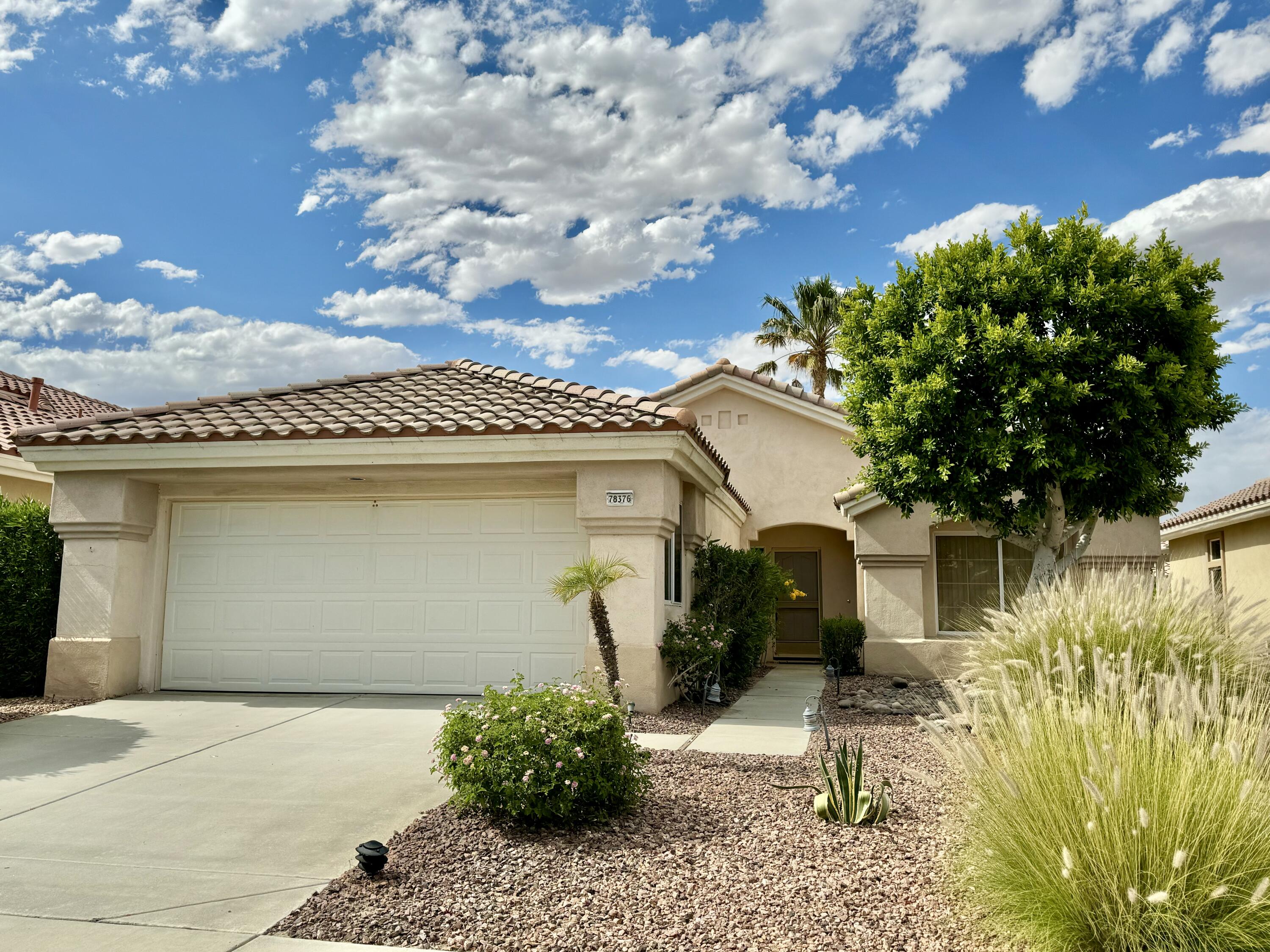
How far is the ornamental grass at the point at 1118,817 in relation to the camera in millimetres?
3246

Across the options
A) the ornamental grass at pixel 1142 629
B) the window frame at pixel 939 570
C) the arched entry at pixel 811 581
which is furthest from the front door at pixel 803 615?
the ornamental grass at pixel 1142 629

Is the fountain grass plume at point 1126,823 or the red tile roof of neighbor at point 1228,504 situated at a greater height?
the red tile roof of neighbor at point 1228,504

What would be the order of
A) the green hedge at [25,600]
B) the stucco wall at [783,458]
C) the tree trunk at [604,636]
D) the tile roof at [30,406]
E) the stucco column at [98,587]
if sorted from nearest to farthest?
the tree trunk at [604,636], the stucco column at [98,587], the green hedge at [25,600], the tile roof at [30,406], the stucco wall at [783,458]

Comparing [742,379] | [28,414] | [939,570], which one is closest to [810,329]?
[742,379]

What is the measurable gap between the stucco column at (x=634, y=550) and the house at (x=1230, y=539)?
498 inches

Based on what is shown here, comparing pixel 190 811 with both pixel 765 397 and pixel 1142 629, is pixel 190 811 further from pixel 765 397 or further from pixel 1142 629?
pixel 765 397

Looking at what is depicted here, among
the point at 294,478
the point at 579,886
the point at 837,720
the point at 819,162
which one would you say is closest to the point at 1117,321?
the point at 819,162

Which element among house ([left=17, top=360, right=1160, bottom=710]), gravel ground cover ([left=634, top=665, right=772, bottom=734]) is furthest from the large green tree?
gravel ground cover ([left=634, top=665, right=772, bottom=734])

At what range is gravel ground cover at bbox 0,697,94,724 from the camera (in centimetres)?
963

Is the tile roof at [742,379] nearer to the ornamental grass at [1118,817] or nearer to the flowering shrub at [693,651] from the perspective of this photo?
the flowering shrub at [693,651]

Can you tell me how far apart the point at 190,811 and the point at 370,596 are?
5.13 meters

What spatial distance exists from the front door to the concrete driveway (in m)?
11.6

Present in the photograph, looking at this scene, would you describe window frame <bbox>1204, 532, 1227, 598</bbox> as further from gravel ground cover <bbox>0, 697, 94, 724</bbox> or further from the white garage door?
gravel ground cover <bbox>0, 697, 94, 724</bbox>

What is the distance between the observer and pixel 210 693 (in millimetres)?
Answer: 11234
